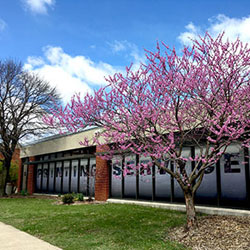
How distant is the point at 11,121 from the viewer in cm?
2153

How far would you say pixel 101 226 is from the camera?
30.8ft

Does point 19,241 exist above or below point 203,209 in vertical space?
below

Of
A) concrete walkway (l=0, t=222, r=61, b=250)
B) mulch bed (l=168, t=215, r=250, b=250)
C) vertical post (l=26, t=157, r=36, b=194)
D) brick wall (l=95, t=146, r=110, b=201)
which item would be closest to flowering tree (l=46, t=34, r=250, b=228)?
mulch bed (l=168, t=215, r=250, b=250)

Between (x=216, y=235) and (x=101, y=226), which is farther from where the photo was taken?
(x=101, y=226)

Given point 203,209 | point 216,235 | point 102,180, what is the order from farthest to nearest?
point 102,180
point 203,209
point 216,235

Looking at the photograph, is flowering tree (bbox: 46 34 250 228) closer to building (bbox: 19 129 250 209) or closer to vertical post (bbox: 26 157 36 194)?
building (bbox: 19 129 250 209)

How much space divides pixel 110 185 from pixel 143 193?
112 inches

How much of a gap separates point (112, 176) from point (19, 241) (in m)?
9.19

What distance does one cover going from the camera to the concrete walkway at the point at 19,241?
23.4 feet

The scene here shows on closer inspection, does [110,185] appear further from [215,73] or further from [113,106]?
[215,73]

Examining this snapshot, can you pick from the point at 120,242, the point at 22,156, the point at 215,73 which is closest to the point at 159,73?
the point at 215,73

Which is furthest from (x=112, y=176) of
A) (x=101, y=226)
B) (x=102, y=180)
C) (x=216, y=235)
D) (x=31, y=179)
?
(x=31, y=179)

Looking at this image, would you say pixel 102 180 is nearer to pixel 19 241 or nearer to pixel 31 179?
pixel 19 241

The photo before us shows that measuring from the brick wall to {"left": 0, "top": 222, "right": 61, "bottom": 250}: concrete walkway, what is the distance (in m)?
7.68
